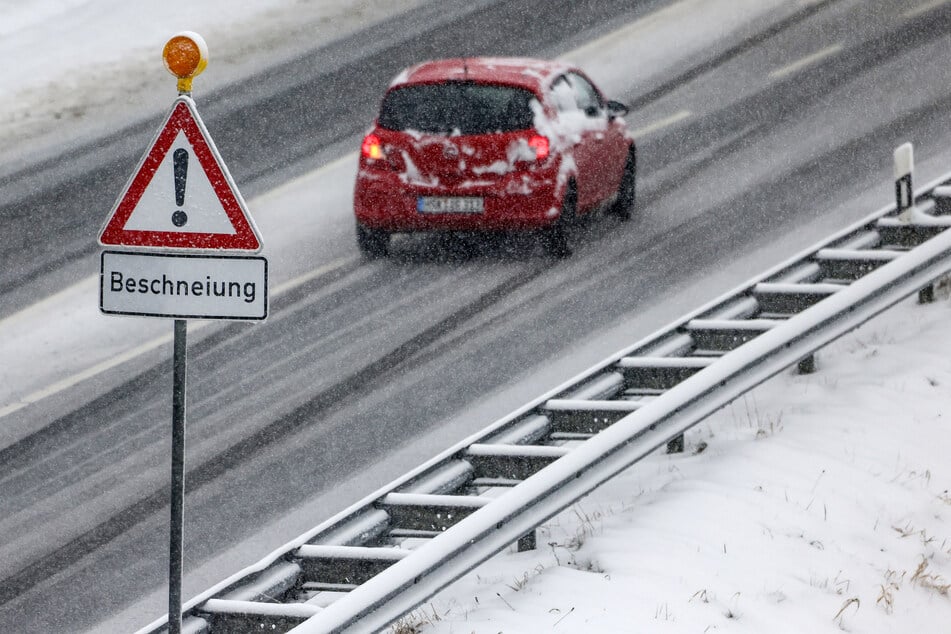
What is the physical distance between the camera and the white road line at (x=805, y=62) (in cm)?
2112

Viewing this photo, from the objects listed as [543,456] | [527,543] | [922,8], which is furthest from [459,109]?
[922,8]

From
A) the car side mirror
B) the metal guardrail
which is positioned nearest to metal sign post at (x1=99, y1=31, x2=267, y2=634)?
the metal guardrail

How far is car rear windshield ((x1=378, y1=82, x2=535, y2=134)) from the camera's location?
556 inches

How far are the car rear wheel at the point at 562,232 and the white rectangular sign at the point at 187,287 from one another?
8.22 meters

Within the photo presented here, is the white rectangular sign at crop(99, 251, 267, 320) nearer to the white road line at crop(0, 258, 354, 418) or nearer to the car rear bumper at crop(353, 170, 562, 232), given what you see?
the white road line at crop(0, 258, 354, 418)

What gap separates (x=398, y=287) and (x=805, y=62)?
32.3ft

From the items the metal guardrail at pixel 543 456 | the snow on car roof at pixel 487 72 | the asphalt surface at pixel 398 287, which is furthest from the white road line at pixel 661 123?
the metal guardrail at pixel 543 456

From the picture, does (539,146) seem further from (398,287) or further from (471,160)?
(398,287)

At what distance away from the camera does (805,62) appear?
2167 cm

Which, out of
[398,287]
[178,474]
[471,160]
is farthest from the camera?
[471,160]

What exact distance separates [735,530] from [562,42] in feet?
51.2

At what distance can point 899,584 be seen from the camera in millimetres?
7789

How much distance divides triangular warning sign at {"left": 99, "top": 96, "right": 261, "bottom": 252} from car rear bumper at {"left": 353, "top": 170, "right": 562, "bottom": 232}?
7882 mm

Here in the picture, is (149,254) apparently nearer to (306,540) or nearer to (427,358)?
(306,540)
